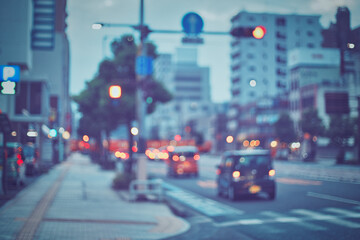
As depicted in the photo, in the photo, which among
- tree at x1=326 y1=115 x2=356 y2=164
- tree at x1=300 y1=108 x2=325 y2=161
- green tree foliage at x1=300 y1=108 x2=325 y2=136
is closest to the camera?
tree at x1=326 y1=115 x2=356 y2=164

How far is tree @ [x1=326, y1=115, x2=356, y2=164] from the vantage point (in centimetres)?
4719

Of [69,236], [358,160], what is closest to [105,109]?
[358,160]

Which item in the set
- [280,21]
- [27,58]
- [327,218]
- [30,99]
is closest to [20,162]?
[30,99]

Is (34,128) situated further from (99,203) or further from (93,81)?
(93,81)

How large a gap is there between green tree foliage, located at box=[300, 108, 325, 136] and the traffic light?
47452mm

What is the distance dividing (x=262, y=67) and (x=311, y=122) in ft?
96.1

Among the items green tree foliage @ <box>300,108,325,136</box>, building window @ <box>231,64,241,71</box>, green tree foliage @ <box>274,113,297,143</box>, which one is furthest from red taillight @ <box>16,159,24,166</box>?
building window @ <box>231,64,241,71</box>

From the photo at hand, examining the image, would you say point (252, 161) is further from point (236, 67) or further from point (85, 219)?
point (236, 67)

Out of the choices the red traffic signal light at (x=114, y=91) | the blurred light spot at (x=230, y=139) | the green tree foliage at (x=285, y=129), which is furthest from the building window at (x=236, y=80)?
the red traffic signal light at (x=114, y=91)

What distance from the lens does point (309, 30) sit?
60250mm

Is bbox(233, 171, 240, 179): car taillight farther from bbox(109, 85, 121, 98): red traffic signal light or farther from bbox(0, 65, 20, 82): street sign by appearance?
bbox(0, 65, 20, 82): street sign

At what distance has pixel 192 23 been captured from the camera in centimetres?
1284

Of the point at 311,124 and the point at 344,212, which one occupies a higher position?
the point at 311,124

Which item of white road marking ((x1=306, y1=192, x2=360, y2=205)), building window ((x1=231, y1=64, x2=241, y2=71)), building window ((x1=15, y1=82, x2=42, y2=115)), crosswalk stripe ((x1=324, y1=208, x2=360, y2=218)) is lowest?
crosswalk stripe ((x1=324, y1=208, x2=360, y2=218))
